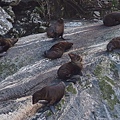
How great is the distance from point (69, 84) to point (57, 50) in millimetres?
1973

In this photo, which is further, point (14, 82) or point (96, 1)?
point (96, 1)

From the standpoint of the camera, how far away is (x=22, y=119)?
5375 mm

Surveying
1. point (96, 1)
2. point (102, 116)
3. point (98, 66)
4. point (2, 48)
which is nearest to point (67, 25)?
point (96, 1)

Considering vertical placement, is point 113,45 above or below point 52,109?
above

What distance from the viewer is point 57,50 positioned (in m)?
8.14

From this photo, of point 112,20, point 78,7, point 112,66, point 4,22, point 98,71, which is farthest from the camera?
point 78,7

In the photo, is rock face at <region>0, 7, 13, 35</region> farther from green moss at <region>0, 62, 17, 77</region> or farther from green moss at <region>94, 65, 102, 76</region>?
green moss at <region>94, 65, 102, 76</region>

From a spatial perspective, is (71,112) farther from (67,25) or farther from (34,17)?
(34,17)

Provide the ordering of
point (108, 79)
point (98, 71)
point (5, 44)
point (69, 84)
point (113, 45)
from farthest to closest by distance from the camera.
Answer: point (5, 44) < point (113, 45) < point (98, 71) < point (108, 79) < point (69, 84)

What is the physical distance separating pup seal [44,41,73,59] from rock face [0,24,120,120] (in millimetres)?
124

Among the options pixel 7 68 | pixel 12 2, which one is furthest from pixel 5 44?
pixel 12 2

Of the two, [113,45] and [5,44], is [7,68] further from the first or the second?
[113,45]

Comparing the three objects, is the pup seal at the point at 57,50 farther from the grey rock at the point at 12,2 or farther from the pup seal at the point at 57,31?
the grey rock at the point at 12,2

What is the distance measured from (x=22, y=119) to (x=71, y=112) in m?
0.88
